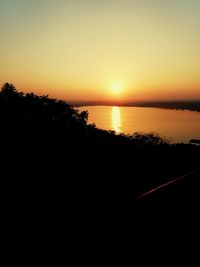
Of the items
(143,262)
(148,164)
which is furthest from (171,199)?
(148,164)

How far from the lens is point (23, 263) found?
492cm

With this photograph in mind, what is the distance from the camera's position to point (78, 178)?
1374 cm

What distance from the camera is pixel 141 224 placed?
5027 millimetres

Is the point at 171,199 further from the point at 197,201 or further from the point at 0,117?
the point at 0,117

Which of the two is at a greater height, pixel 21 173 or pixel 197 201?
pixel 197 201

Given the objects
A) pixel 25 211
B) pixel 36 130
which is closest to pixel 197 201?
pixel 25 211

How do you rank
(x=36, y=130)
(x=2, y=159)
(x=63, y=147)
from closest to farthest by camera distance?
1. (x=2, y=159)
2. (x=63, y=147)
3. (x=36, y=130)

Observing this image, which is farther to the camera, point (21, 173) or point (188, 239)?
point (21, 173)

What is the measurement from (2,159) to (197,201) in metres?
13.8

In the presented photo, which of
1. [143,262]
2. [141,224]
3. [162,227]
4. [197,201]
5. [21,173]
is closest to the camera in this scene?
[143,262]

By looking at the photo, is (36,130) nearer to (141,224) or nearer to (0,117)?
(0,117)

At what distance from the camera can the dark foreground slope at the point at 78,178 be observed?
502 cm

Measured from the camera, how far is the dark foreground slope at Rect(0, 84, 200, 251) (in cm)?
502

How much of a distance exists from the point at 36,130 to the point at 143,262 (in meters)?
22.3
